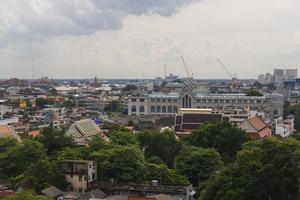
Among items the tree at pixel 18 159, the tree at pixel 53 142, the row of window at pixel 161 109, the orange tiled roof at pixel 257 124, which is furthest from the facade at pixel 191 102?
the tree at pixel 18 159

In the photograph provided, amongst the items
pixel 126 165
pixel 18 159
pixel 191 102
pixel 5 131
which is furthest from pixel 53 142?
pixel 191 102

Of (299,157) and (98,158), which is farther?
(98,158)

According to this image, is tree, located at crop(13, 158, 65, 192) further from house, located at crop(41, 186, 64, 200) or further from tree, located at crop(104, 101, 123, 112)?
tree, located at crop(104, 101, 123, 112)

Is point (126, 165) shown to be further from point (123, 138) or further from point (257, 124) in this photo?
point (257, 124)

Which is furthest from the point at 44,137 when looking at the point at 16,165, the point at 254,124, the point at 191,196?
the point at 254,124

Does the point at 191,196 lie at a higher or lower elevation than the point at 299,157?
lower

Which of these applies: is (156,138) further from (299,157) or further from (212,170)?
(299,157)

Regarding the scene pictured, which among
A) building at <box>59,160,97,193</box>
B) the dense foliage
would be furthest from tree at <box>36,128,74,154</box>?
building at <box>59,160,97,193</box>
